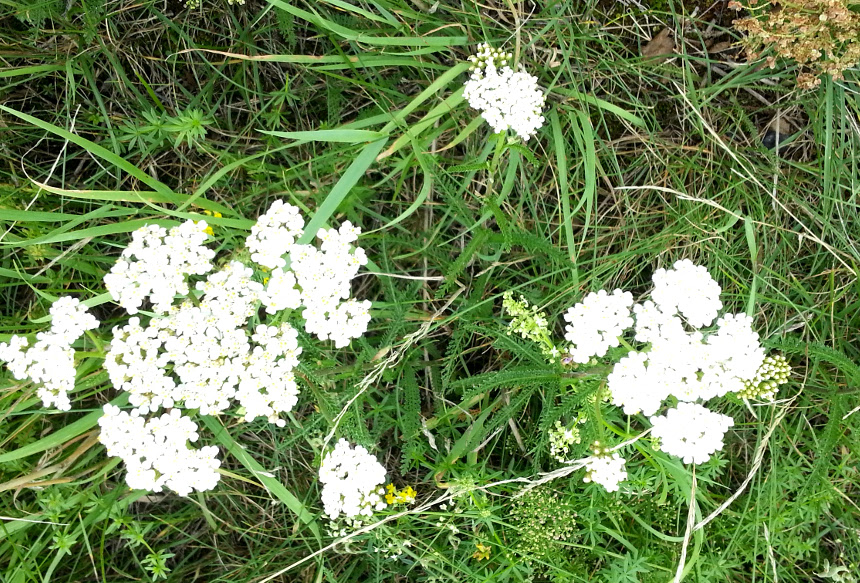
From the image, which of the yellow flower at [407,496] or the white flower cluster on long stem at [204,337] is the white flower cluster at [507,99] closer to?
the white flower cluster on long stem at [204,337]

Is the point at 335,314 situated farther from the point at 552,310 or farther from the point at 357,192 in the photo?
the point at 552,310

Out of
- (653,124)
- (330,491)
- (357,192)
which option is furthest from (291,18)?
(330,491)

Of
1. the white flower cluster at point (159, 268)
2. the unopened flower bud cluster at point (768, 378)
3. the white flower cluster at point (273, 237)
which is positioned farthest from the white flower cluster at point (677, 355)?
the white flower cluster at point (159, 268)

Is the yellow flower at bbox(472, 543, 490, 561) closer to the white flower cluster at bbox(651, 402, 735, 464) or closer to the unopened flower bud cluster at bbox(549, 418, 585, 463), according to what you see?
the unopened flower bud cluster at bbox(549, 418, 585, 463)

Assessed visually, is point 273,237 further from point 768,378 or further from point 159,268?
point 768,378

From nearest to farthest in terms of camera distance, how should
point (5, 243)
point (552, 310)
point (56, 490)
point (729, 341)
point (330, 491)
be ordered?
point (729, 341) → point (330, 491) → point (5, 243) → point (56, 490) → point (552, 310)
